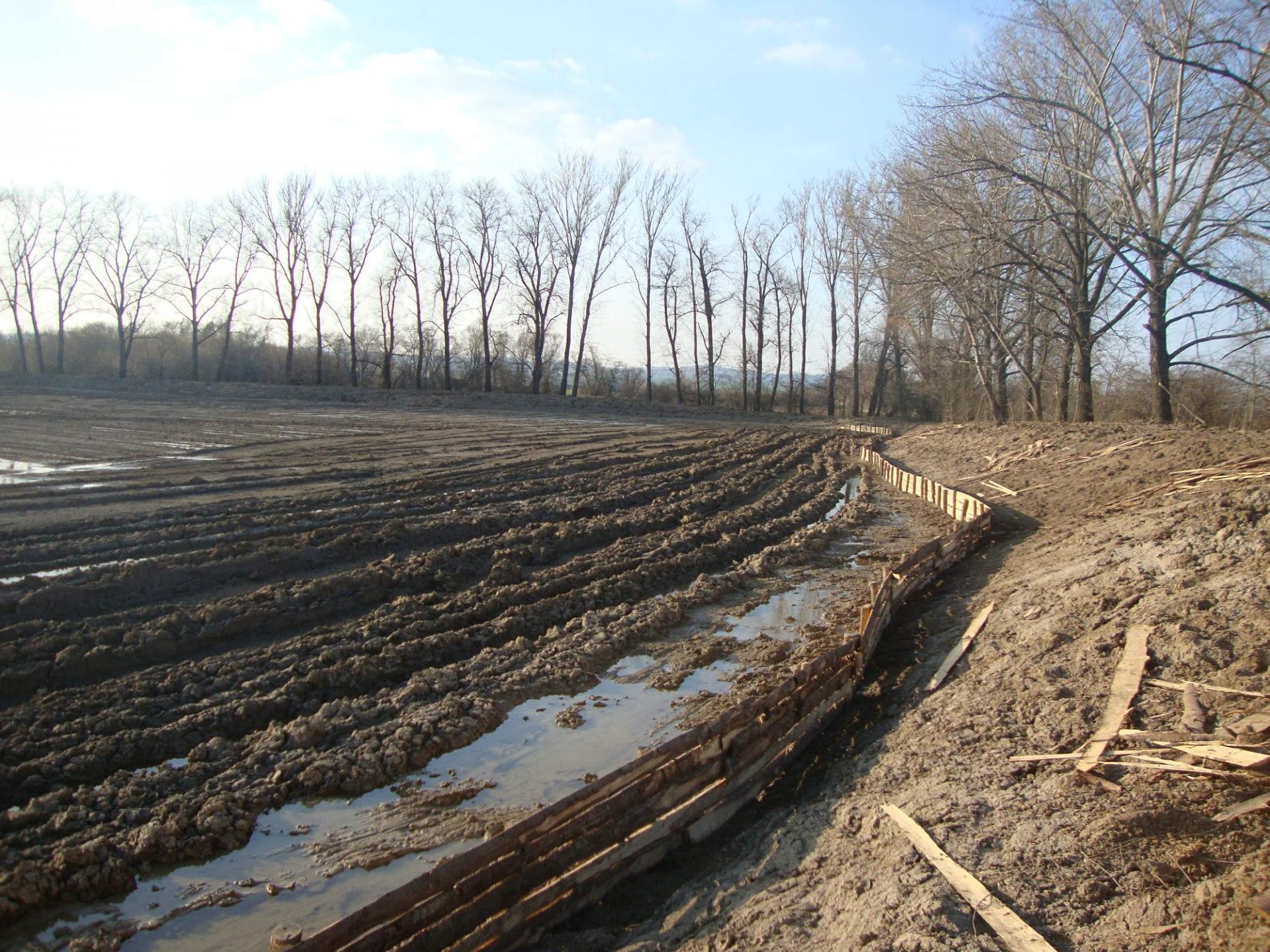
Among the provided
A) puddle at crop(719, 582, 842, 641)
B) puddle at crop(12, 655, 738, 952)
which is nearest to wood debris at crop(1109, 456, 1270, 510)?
puddle at crop(719, 582, 842, 641)

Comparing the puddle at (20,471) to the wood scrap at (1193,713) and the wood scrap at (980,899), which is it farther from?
the wood scrap at (1193,713)

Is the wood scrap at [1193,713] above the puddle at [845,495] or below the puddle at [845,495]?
above

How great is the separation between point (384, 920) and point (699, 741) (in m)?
2.16

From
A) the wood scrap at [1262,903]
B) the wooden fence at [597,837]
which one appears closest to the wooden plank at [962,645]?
the wooden fence at [597,837]

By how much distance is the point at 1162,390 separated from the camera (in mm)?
20125

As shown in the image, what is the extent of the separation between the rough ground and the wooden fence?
167mm

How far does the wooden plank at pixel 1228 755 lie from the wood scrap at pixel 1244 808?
8.3 inches

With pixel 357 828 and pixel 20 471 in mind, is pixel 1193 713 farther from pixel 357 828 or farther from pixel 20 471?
pixel 20 471

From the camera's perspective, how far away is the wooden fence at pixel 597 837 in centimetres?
365

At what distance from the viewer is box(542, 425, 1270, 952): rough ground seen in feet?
11.8

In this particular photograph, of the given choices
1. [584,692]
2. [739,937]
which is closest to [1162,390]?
[584,692]

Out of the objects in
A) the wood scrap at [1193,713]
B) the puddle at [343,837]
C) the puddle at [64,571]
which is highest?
the wood scrap at [1193,713]

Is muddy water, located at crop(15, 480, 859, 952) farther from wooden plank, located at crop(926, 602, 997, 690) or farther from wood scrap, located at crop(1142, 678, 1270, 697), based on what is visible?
wood scrap, located at crop(1142, 678, 1270, 697)

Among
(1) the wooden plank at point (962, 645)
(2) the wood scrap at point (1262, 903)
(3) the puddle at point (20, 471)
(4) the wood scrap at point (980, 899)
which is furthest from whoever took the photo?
(3) the puddle at point (20, 471)
